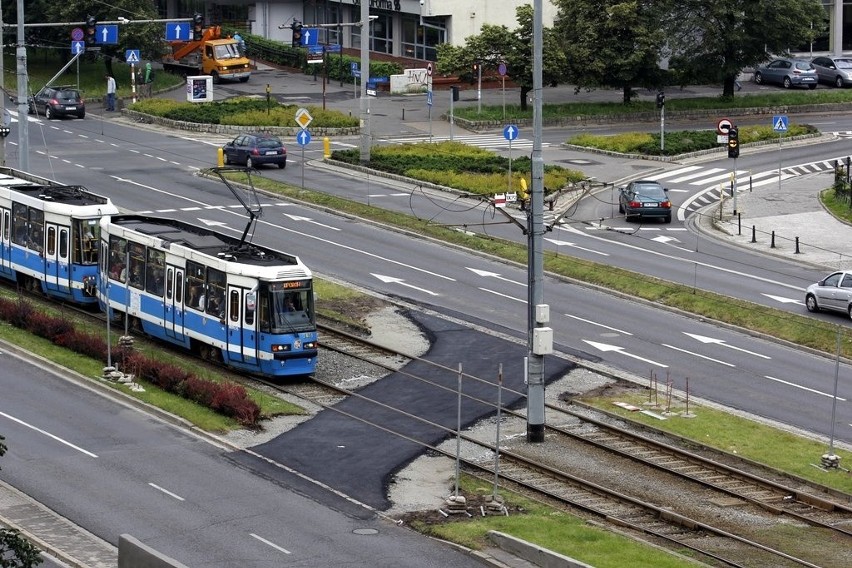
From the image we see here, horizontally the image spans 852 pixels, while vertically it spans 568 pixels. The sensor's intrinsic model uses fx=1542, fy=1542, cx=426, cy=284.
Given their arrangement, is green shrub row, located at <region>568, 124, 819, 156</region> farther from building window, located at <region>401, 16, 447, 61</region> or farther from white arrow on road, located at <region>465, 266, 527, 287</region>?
white arrow on road, located at <region>465, 266, 527, 287</region>

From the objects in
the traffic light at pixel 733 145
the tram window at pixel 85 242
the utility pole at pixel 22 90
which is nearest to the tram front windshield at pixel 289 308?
the tram window at pixel 85 242

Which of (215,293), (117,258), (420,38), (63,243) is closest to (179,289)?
(215,293)

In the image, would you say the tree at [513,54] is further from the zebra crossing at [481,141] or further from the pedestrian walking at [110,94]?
the pedestrian walking at [110,94]

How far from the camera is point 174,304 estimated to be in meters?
37.5

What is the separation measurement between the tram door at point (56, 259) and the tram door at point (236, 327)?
853 cm

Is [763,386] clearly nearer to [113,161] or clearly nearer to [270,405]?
[270,405]

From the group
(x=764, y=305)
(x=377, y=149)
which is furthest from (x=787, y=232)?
(x=377, y=149)

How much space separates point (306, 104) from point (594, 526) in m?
60.6

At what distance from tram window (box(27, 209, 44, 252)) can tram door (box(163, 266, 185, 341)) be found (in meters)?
6.92

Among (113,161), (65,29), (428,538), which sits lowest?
(428,538)

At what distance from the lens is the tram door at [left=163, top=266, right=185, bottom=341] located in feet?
122

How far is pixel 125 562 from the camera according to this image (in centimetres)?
1916

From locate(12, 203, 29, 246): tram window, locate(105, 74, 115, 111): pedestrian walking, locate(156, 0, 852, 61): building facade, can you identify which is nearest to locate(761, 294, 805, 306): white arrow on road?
locate(12, 203, 29, 246): tram window

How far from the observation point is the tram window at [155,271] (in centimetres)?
3800
